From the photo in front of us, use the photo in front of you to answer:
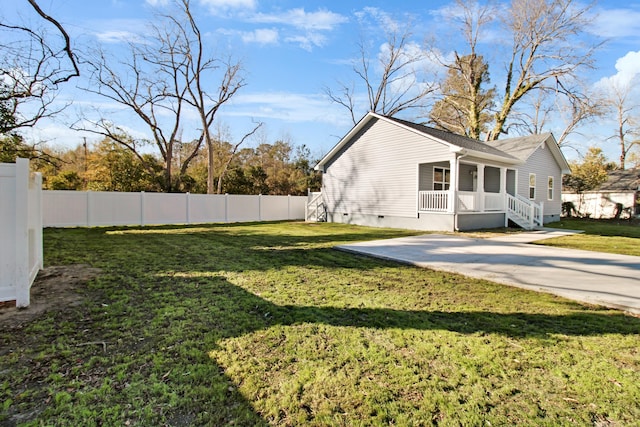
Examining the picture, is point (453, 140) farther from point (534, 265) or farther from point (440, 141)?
point (534, 265)

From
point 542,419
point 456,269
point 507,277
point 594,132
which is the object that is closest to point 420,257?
point 456,269

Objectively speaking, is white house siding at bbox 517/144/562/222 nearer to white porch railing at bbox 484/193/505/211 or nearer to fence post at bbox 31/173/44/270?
white porch railing at bbox 484/193/505/211

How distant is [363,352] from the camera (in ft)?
8.56

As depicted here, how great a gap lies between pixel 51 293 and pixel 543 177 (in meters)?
19.9

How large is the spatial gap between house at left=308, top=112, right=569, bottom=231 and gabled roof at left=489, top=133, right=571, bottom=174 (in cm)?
4

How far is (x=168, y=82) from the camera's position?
21969 mm

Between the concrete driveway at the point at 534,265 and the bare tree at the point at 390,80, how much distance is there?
21.0 meters

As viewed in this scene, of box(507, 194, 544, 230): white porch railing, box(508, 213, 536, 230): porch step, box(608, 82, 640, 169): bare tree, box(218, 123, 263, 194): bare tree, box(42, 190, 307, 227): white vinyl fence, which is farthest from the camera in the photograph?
box(608, 82, 640, 169): bare tree

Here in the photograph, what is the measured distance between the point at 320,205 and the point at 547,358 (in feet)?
49.8

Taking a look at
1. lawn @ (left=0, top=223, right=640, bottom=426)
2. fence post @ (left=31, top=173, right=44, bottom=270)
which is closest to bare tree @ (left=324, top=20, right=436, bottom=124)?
fence post @ (left=31, top=173, right=44, bottom=270)

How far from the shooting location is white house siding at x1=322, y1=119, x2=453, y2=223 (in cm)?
1292

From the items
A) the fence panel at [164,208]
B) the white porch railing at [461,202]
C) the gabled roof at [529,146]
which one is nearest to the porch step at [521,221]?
the white porch railing at [461,202]

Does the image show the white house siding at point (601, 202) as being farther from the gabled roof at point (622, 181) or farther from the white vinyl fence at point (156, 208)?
the white vinyl fence at point (156, 208)

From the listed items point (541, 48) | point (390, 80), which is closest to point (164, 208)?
point (390, 80)
